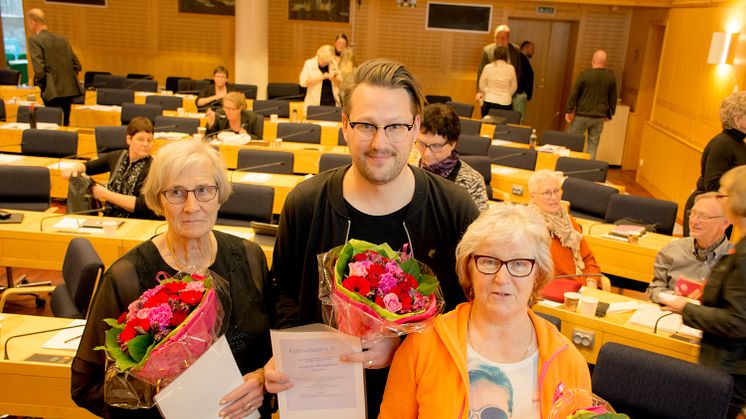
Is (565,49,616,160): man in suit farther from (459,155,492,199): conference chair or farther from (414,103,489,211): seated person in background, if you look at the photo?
(414,103,489,211): seated person in background

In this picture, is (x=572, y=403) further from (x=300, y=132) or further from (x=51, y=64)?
(x=51, y=64)

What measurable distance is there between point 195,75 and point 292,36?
2.53m

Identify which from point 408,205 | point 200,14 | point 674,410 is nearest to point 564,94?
point 200,14

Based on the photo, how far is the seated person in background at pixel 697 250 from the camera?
13.9 feet

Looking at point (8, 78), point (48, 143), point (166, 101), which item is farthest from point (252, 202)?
point (8, 78)

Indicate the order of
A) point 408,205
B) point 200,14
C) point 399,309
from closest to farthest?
point 399,309 < point 408,205 < point 200,14

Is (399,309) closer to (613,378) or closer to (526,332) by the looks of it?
A: (526,332)

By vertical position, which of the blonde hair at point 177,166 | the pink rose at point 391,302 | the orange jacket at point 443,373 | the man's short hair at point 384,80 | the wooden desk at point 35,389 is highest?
the man's short hair at point 384,80

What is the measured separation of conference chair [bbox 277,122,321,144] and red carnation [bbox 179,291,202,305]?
22.6 feet

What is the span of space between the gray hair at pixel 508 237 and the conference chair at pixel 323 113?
8143 millimetres

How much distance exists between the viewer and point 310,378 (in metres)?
1.91

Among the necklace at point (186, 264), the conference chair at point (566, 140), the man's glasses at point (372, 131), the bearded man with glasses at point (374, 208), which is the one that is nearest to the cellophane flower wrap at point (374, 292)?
the bearded man with glasses at point (374, 208)

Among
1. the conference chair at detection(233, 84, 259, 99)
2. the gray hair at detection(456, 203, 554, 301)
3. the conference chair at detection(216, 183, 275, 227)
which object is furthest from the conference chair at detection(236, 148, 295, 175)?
the conference chair at detection(233, 84, 259, 99)

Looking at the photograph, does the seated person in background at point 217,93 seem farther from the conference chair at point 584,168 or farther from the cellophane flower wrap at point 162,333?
the cellophane flower wrap at point 162,333
